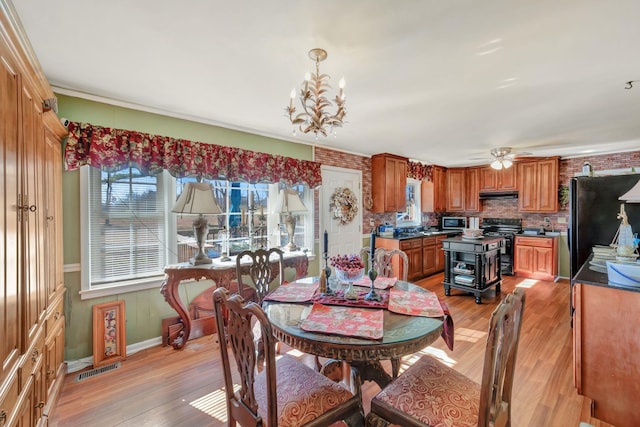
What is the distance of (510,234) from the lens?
224 inches

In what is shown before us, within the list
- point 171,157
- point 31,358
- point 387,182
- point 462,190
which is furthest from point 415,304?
point 462,190

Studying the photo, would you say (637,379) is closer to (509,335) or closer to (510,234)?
(509,335)

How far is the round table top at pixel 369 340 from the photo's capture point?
128cm

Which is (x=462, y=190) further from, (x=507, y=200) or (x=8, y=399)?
(x=8, y=399)

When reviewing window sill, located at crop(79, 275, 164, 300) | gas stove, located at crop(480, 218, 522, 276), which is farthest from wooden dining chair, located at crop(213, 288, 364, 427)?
gas stove, located at crop(480, 218, 522, 276)

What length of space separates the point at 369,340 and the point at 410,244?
160 inches

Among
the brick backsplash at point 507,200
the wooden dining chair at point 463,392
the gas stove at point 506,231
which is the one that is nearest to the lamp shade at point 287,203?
the brick backsplash at point 507,200

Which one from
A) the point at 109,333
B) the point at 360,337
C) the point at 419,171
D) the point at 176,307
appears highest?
the point at 419,171

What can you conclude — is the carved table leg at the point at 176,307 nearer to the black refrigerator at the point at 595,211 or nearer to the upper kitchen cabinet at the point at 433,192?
the black refrigerator at the point at 595,211

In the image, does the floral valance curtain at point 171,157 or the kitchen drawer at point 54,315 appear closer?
the kitchen drawer at point 54,315

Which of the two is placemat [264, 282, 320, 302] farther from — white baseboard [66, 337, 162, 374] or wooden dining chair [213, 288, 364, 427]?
white baseboard [66, 337, 162, 374]

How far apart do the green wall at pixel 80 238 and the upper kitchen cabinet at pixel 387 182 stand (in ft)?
8.90

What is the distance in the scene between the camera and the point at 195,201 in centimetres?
282

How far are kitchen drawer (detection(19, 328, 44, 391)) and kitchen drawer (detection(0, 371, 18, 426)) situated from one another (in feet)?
0.27
